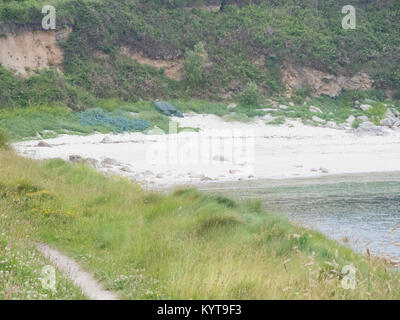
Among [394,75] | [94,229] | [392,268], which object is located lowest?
[392,268]

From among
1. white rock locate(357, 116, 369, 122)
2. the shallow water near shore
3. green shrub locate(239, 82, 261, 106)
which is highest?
green shrub locate(239, 82, 261, 106)

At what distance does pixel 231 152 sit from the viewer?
84.2 ft

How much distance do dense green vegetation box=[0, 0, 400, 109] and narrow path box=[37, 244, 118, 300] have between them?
24.6m

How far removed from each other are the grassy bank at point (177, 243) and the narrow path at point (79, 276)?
0.13m

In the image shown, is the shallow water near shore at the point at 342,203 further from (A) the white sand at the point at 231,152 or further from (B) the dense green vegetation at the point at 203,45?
(B) the dense green vegetation at the point at 203,45

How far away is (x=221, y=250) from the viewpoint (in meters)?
6.90

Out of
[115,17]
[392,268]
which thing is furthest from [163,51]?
[392,268]

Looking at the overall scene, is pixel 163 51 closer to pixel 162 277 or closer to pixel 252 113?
pixel 252 113

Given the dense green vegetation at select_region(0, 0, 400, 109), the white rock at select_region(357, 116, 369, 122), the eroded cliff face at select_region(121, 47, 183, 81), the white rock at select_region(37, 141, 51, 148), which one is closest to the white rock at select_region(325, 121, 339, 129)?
the white rock at select_region(357, 116, 369, 122)

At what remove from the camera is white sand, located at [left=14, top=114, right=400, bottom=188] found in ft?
68.7

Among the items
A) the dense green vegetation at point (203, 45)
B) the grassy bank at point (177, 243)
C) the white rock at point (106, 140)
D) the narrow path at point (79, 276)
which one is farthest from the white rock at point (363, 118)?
the narrow path at point (79, 276)

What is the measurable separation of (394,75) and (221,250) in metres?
44.2

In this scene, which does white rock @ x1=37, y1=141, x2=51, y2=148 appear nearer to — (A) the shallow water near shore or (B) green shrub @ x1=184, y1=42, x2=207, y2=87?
(A) the shallow water near shore
